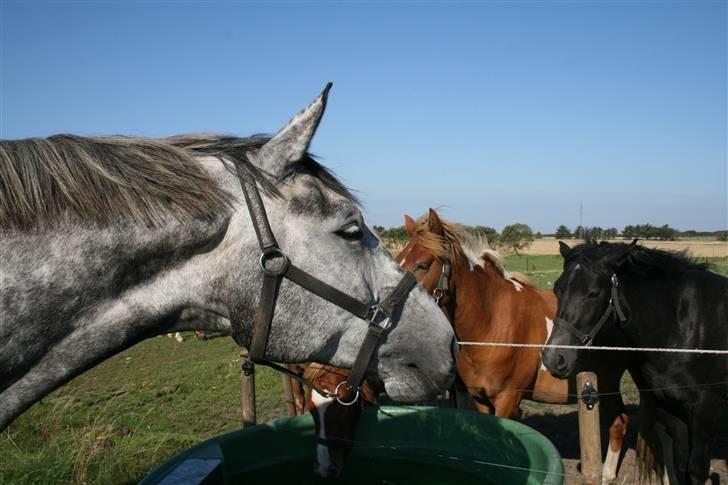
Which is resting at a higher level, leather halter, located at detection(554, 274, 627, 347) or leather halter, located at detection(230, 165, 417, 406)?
leather halter, located at detection(230, 165, 417, 406)

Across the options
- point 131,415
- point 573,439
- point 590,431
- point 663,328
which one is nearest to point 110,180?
point 590,431

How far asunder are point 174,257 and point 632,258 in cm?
406

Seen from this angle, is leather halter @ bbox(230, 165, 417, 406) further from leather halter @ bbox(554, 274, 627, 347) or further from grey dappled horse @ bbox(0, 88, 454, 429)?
leather halter @ bbox(554, 274, 627, 347)

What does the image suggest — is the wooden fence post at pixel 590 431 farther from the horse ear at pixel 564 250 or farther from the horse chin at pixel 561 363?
the horse ear at pixel 564 250

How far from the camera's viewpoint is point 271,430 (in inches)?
133

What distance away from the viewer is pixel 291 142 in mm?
1757

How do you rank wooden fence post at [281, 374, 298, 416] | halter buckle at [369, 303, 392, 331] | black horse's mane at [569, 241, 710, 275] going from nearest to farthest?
halter buckle at [369, 303, 392, 331] < black horse's mane at [569, 241, 710, 275] < wooden fence post at [281, 374, 298, 416]

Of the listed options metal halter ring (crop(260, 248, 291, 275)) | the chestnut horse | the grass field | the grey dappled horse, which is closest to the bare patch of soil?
the grass field

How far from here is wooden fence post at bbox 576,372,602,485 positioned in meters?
3.11

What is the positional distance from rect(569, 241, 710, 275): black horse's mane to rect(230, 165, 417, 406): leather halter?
300cm

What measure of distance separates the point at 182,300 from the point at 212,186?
16.7 inches

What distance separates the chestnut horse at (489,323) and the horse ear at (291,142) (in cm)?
311

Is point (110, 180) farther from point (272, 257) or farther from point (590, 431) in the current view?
point (590, 431)

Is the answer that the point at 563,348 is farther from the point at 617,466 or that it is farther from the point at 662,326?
the point at 617,466
